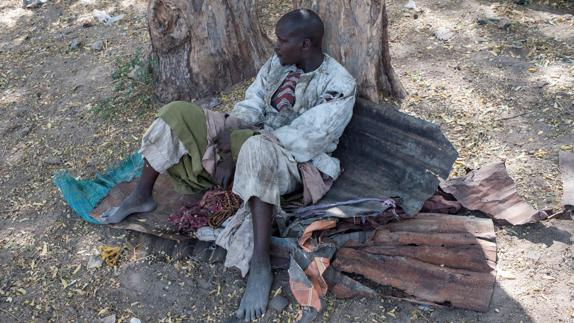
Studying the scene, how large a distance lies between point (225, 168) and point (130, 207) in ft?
2.12

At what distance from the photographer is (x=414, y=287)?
272 centimetres

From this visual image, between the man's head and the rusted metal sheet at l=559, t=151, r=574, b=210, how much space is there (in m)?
1.64

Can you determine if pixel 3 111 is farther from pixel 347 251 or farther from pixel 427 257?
pixel 427 257

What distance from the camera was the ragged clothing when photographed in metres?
2.80

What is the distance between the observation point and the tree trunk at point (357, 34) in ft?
11.3

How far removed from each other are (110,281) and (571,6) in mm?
4782

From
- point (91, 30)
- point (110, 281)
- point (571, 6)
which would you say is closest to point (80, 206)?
point (110, 281)

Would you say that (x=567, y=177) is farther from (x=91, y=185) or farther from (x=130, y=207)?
(x=91, y=185)

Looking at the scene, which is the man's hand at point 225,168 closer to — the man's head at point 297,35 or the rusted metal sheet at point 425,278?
the man's head at point 297,35

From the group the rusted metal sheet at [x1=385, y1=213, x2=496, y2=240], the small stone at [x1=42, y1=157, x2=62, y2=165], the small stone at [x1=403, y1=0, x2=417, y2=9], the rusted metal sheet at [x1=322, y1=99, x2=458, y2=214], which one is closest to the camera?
the rusted metal sheet at [x1=385, y1=213, x2=496, y2=240]

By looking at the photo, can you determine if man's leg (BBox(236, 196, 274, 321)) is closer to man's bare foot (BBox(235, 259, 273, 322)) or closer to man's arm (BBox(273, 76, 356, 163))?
man's bare foot (BBox(235, 259, 273, 322))

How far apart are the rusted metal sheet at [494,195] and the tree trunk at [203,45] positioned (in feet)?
6.55

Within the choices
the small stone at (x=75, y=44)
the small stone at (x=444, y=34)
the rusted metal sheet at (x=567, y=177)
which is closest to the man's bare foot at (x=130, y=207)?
the rusted metal sheet at (x=567, y=177)

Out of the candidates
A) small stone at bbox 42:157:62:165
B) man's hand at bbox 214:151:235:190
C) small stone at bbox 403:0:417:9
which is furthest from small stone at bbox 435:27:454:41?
small stone at bbox 42:157:62:165
